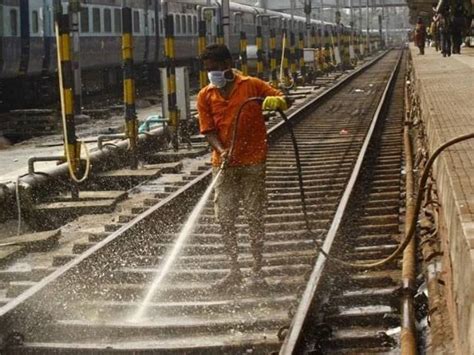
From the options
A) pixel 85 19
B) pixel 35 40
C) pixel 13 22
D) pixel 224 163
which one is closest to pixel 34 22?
pixel 35 40

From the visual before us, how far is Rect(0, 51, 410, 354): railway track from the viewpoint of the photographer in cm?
525

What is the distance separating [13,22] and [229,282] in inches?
533

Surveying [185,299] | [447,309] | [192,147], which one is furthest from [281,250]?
[192,147]

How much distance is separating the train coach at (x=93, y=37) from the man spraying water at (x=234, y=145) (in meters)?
8.96

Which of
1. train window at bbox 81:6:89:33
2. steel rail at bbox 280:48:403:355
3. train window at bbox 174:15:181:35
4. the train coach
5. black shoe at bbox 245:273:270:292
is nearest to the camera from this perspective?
steel rail at bbox 280:48:403:355

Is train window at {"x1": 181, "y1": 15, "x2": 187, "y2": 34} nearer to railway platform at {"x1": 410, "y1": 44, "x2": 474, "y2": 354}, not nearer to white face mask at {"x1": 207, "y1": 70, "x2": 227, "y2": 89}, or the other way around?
railway platform at {"x1": 410, "y1": 44, "x2": 474, "y2": 354}

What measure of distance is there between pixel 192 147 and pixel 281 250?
24.6 ft

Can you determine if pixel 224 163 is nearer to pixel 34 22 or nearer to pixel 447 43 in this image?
pixel 34 22

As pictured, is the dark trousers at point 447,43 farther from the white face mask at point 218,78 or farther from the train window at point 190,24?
the white face mask at point 218,78

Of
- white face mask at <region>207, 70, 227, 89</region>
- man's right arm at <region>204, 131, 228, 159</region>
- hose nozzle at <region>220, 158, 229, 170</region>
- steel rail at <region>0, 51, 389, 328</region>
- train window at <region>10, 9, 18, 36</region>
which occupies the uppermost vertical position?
train window at <region>10, 9, 18, 36</region>

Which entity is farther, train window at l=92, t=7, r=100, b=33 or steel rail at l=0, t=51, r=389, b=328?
train window at l=92, t=7, r=100, b=33

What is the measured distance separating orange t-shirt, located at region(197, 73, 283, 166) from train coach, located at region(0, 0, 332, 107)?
8950mm

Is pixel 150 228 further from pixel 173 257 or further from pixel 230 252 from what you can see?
pixel 230 252

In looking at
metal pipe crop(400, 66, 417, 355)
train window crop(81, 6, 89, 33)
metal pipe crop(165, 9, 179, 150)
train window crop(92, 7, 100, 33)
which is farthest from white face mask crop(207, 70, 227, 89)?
train window crop(92, 7, 100, 33)
